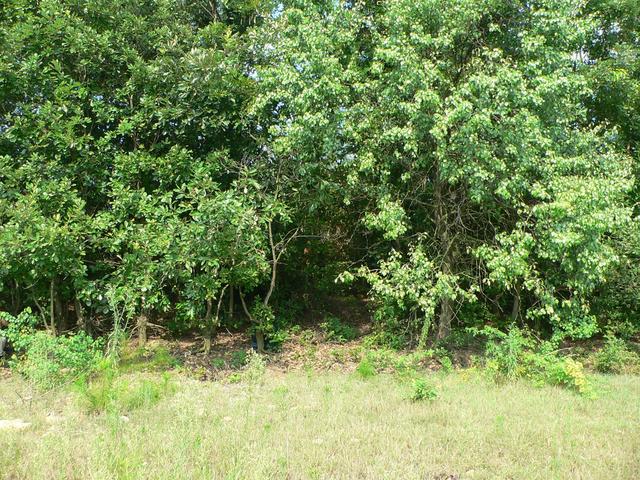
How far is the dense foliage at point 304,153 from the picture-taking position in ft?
24.1

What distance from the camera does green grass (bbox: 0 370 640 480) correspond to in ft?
12.4

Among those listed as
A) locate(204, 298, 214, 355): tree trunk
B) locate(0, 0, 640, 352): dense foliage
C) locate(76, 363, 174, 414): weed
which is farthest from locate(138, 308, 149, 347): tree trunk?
locate(76, 363, 174, 414): weed

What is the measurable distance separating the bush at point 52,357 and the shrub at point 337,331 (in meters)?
4.68

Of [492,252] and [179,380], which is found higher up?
[492,252]

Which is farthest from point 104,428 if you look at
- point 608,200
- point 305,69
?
point 608,200

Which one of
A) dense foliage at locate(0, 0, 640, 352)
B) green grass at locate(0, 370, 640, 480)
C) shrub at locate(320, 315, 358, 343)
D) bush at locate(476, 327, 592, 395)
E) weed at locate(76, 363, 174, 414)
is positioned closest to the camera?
green grass at locate(0, 370, 640, 480)

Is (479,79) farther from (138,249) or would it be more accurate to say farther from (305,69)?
(138,249)

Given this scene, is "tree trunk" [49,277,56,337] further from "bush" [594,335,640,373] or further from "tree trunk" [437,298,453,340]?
"bush" [594,335,640,373]

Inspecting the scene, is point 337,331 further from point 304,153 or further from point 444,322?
Answer: point 304,153

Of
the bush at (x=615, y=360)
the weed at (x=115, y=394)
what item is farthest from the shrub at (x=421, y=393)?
the bush at (x=615, y=360)

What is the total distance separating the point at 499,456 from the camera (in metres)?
4.29

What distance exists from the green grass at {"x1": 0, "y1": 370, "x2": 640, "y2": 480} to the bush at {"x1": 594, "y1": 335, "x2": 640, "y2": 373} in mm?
2185

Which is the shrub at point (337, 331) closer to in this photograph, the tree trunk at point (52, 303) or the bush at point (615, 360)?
the bush at point (615, 360)

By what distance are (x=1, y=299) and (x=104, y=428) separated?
666cm
